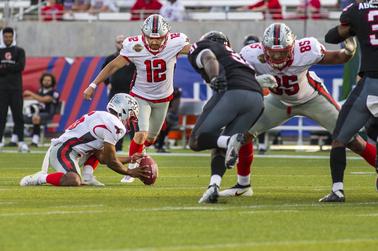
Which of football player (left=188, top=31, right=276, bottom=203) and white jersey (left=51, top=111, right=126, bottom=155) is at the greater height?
football player (left=188, top=31, right=276, bottom=203)

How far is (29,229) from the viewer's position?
7.46 meters

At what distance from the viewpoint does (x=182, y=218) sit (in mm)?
8164

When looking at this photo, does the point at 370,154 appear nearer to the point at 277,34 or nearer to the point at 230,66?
the point at 277,34

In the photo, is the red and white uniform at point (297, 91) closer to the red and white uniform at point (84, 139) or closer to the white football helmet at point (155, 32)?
the red and white uniform at point (84, 139)

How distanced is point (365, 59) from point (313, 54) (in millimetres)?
642

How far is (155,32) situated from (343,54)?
8.29 feet

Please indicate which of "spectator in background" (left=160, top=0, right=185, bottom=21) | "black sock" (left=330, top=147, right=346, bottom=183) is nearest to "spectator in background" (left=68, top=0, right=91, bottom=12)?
"spectator in background" (left=160, top=0, right=185, bottom=21)

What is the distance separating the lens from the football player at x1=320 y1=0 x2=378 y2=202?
962 cm

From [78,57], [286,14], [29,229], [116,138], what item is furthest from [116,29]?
[29,229]

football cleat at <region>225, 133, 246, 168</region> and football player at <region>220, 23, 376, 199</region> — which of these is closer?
football cleat at <region>225, 133, 246, 168</region>

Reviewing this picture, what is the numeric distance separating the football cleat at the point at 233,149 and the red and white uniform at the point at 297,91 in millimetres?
1319

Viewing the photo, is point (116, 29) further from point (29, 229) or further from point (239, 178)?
point (29, 229)

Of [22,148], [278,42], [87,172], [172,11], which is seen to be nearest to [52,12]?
[172,11]

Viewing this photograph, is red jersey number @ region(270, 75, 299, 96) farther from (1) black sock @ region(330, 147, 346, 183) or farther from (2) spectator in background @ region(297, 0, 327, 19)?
(2) spectator in background @ region(297, 0, 327, 19)
